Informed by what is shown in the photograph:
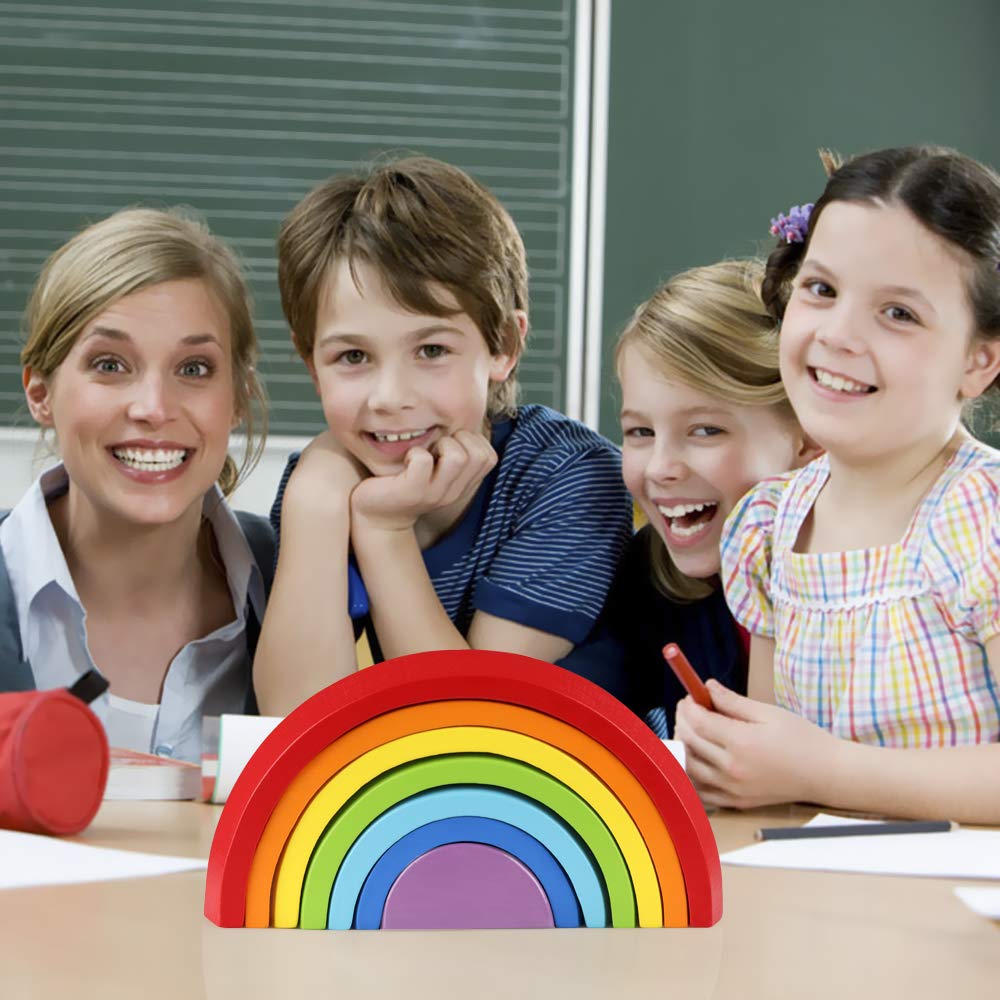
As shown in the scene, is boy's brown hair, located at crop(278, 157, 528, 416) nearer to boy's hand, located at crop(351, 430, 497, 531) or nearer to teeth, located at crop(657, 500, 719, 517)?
boy's hand, located at crop(351, 430, 497, 531)

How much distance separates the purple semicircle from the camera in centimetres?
54

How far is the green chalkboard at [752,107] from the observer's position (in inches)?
110

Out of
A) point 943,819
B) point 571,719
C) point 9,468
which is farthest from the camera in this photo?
point 9,468

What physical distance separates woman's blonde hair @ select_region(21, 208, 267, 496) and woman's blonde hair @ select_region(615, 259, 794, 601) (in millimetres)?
446

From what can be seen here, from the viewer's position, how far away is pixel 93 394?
1370 millimetres

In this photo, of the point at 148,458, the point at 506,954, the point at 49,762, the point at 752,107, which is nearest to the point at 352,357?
the point at 148,458

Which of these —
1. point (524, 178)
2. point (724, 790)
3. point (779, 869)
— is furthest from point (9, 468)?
point (779, 869)

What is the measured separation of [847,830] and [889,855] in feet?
0.19

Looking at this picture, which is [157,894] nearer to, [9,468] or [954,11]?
[9,468]

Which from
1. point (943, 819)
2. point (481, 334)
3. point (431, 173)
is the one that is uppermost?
point (431, 173)

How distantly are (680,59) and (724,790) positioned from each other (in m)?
2.24

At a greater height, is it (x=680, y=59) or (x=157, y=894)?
(x=680, y=59)

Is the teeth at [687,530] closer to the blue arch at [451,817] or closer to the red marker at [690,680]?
the red marker at [690,680]

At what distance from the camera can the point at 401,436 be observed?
1448 mm
